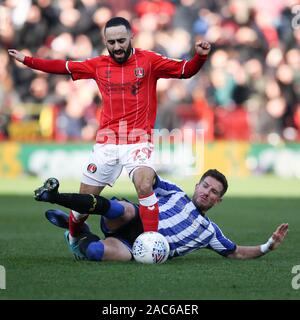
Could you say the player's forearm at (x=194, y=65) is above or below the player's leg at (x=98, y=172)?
above

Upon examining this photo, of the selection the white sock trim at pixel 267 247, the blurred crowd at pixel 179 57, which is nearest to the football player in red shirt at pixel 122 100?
the white sock trim at pixel 267 247

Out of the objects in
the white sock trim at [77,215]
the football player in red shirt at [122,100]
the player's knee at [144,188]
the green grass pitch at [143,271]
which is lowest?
the green grass pitch at [143,271]

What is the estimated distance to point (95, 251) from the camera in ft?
28.2

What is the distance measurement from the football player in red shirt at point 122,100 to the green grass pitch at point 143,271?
0.81 metres

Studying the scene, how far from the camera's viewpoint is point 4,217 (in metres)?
13.3

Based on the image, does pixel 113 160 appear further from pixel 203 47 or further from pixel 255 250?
pixel 255 250

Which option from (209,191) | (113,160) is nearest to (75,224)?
(113,160)

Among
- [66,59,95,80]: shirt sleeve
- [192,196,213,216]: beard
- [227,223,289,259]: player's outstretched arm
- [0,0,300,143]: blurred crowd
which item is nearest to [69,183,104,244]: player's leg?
[192,196,213,216]: beard

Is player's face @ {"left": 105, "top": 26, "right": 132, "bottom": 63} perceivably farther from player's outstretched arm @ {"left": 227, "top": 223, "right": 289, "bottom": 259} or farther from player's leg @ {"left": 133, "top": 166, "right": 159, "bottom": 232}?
player's outstretched arm @ {"left": 227, "top": 223, "right": 289, "bottom": 259}

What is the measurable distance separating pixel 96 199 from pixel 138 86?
1.22 meters

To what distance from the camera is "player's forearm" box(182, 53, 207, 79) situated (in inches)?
350

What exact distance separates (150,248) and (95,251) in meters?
0.49

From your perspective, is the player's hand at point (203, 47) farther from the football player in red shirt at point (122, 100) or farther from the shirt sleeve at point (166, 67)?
the shirt sleeve at point (166, 67)

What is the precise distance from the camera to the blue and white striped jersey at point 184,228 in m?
8.73
